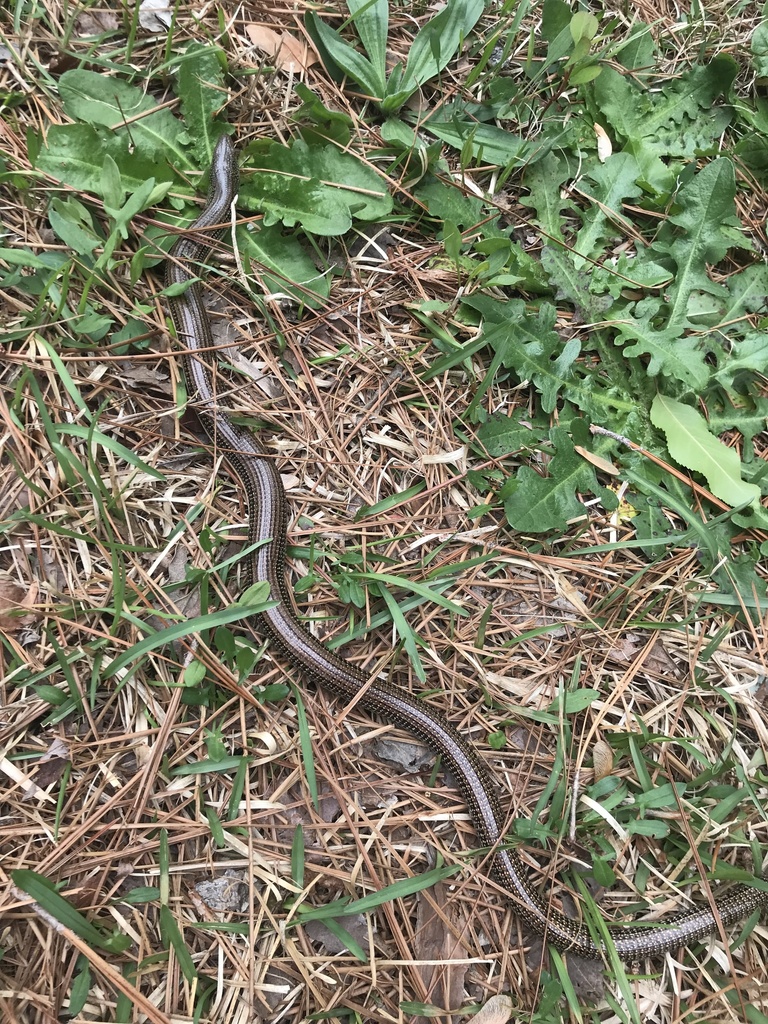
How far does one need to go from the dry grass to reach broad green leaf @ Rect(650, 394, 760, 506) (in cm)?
39

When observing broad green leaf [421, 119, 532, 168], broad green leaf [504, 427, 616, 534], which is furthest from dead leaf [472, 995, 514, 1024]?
broad green leaf [421, 119, 532, 168]

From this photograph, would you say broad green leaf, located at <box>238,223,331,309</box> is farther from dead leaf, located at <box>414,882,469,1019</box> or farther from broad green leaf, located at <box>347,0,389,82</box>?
dead leaf, located at <box>414,882,469,1019</box>

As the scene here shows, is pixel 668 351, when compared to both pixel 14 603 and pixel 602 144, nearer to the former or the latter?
pixel 602 144

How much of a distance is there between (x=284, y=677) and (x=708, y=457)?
237 cm

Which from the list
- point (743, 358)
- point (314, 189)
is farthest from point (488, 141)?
point (743, 358)

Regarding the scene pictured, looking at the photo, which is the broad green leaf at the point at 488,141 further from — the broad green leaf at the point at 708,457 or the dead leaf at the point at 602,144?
the broad green leaf at the point at 708,457

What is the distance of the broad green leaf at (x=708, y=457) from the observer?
314 centimetres

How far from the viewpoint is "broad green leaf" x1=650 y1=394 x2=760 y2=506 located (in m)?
3.14

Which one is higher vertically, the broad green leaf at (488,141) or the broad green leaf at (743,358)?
the broad green leaf at (488,141)

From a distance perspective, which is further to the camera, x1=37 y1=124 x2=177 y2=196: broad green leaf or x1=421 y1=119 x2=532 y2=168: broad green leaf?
x1=421 y1=119 x2=532 y2=168: broad green leaf

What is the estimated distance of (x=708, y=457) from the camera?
3146 mm

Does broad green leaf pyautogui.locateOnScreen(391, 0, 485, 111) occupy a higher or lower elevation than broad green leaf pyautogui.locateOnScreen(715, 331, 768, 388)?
higher

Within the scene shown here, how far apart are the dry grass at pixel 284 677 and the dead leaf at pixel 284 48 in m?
0.09

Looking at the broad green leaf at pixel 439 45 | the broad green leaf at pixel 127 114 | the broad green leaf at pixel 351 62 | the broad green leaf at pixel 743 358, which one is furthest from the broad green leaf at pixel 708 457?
the broad green leaf at pixel 127 114
